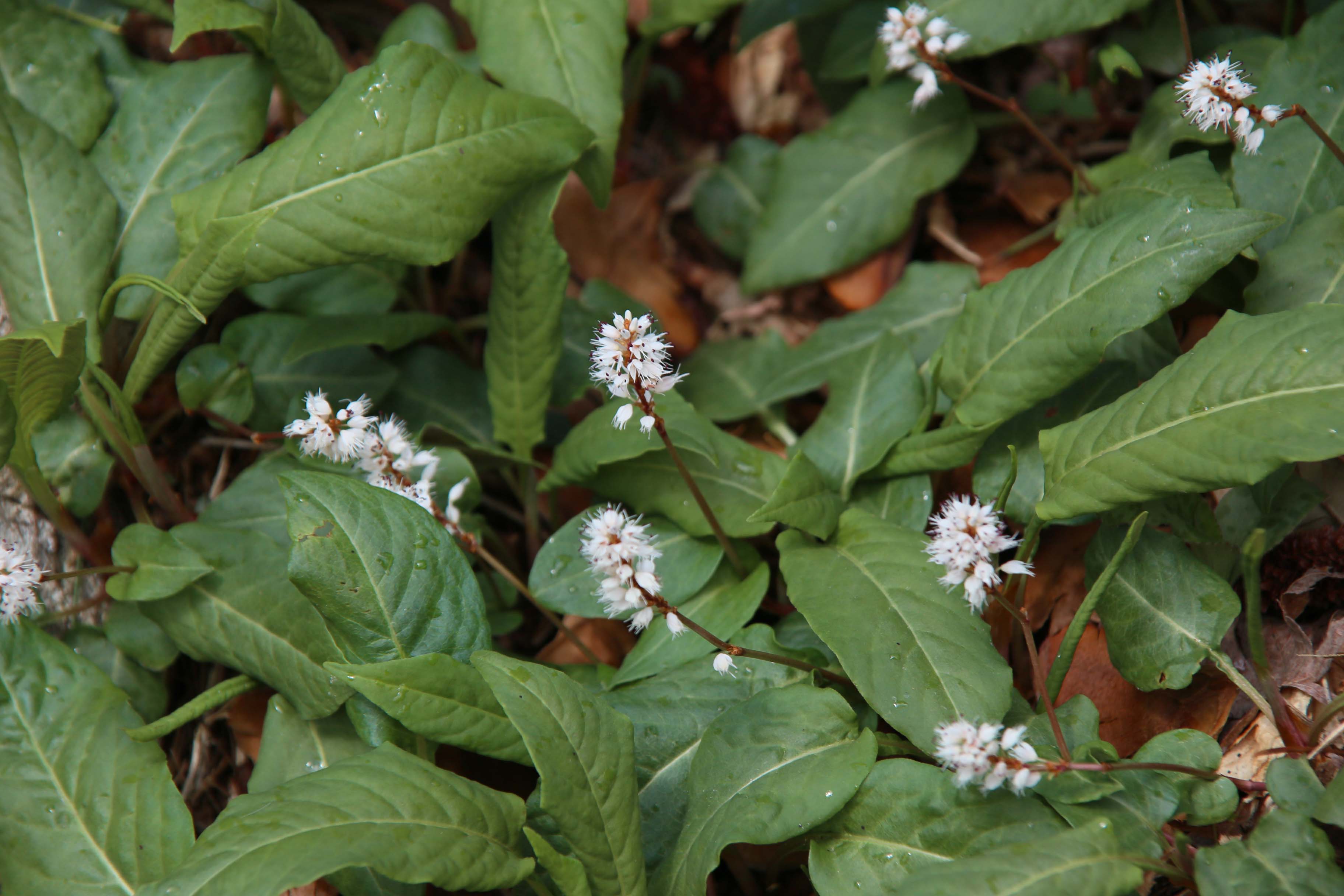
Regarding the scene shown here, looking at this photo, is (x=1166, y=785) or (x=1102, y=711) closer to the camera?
(x=1166, y=785)

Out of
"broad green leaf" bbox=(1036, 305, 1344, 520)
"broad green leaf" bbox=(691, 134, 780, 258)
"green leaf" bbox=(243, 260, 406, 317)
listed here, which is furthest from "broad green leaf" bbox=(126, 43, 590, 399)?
"broad green leaf" bbox=(1036, 305, 1344, 520)

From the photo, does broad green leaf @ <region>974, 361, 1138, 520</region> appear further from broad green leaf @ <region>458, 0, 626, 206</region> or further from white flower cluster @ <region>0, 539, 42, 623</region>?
white flower cluster @ <region>0, 539, 42, 623</region>

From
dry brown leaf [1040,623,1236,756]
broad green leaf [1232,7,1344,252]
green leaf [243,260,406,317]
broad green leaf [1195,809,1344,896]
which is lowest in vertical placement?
dry brown leaf [1040,623,1236,756]

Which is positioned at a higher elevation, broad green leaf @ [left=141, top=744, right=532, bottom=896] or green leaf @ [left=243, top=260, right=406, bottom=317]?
green leaf @ [left=243, top=260, right=406, bottom=317]

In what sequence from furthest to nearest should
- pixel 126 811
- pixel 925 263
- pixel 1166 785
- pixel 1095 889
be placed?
1. pixel 925 263
2. pixel 126 811
3. pixel 1166 785
4. pixel 1095 889

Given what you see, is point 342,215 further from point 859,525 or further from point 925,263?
point 925,263

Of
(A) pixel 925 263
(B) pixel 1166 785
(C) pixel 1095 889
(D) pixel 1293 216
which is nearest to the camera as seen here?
(C) pixel 1095 889

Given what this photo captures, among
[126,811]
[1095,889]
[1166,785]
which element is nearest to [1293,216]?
[1166,785]

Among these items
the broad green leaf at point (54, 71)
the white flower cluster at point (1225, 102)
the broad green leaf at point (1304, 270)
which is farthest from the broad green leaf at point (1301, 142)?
the broad green leaf at point (54, 71)
